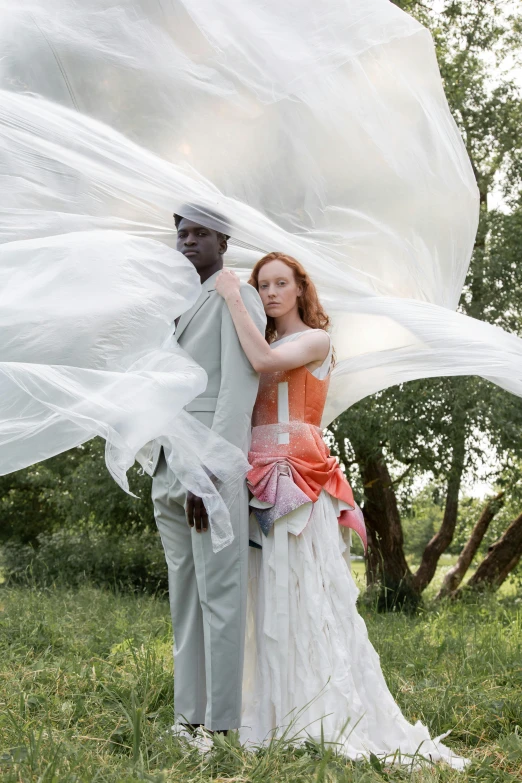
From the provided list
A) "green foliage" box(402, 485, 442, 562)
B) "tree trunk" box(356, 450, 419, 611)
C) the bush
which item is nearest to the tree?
"tree trunk" box(356, 450, 419, 611)

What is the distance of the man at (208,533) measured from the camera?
2.65 m

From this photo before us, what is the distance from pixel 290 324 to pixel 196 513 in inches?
30.7

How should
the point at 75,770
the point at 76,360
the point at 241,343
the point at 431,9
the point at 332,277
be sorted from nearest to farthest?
1. the point at 75,770
2. the point at 76,360
3. the point at 241,343
4. the point at 332,277
5. the point at 431,9

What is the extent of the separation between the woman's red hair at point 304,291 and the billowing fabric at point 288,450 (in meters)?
0.21

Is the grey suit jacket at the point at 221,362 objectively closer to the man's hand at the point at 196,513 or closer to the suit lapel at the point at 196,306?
the suit lapel at the point at 196,306

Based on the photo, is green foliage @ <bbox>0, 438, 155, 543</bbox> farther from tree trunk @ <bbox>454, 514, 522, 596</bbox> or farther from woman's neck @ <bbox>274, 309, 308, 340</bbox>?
woman's neck @ <bbox>274, 309, 308, 340</bbox>

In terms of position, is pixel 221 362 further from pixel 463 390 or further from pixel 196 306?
pixel 463 390

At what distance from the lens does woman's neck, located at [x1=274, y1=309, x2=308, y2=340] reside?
9.84ft

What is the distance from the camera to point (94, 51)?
274cm

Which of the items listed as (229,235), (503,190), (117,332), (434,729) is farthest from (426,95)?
(503,190)

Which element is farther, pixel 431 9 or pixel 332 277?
pixel 431 9

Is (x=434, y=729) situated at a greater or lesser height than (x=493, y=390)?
lesser

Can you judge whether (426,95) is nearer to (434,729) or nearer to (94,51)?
(94,51)

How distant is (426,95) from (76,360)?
171 centimetres
